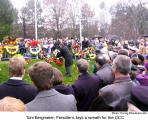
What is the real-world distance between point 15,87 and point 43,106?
2.63 ft

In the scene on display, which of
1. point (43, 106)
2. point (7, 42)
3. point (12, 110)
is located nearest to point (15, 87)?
point (43, 106)

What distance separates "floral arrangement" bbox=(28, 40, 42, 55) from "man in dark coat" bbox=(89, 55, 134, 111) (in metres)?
9.70

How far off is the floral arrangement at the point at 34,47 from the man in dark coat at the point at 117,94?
9.70m

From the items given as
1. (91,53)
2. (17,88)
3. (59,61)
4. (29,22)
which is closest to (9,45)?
(59,61)

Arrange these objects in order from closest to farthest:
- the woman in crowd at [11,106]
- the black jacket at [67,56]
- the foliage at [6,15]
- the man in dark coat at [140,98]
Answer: the woman in crowd at [11,106] → the man in dark coat at [140,98] → the black jacket at [67,56] → the foliage at [6,15]

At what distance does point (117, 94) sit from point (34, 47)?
33.2 feet

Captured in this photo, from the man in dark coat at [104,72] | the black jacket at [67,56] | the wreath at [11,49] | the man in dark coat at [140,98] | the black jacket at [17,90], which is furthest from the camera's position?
the wreath at [11,49]

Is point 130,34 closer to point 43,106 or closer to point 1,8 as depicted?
point 1,8

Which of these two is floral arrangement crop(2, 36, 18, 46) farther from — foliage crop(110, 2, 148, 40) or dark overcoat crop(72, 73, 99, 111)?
foliage crop(110, 2, 148, 40)

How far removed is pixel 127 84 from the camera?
2.25m

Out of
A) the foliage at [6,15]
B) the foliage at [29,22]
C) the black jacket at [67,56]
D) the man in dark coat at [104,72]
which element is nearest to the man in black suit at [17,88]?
the man in dark coat at [104,72]

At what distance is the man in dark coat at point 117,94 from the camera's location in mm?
1986

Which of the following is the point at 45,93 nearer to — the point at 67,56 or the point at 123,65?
the point at 123,65

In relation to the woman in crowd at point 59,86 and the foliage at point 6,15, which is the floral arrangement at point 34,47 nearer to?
the woman in crowd at point 59,86
